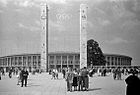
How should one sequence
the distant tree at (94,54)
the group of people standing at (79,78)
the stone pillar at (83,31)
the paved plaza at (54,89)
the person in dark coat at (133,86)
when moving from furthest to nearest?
the distant tree at (94,54) < the stone pillar at (83,31) < the group of people standing at (79,78) < the paved plaza at (54,89) < the person in dark coat at (133,86)

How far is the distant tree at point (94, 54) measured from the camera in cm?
5619

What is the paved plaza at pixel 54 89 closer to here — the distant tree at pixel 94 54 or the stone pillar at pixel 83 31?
the stone pillar at pixel 83 31

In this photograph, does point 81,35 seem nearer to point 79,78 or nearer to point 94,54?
point 94,54

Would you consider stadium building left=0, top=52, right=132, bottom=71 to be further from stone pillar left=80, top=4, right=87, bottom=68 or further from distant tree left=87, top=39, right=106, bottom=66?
stone pillar left=80, top=4, right=87, bottom=68

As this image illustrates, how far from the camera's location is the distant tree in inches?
2212

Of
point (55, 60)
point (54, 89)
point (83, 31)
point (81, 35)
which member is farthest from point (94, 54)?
point (54, 89)

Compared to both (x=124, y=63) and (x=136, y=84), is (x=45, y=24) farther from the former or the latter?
(x=124, y=63)

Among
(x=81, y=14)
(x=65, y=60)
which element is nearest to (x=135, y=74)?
(x=81, y=14)

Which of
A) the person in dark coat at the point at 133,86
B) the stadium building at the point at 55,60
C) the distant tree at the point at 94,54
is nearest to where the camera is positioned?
the person in dark coat at the point at 133,86

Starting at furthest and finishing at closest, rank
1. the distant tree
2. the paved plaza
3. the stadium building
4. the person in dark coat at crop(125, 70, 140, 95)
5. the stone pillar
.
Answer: the stadium building < the distant tree < the stone pillar < the paved plaza < the person in dark coat at crop(125, 70, 140, 95)

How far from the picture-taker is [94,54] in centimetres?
5700

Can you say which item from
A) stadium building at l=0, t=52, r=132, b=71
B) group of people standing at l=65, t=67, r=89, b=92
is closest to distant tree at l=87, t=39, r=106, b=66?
stadium building at l=0, t=52, r=132, b=71

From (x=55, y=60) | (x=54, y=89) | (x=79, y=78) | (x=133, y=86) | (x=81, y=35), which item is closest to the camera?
(x=133, y=86)

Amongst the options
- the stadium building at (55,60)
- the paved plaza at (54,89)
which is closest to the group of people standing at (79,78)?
the paved plaza at (54,89)
